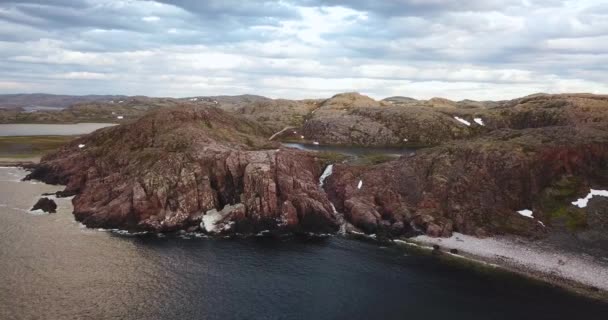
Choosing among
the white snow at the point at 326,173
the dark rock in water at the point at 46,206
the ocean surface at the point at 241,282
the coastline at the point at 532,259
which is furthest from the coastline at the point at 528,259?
the white snow at the point at 326,173

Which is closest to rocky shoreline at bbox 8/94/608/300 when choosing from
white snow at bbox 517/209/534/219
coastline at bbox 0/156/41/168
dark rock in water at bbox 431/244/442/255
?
white snow at bbox 517/209/534/219

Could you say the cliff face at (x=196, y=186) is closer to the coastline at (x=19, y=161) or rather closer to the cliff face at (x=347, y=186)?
the cliff face at (x=347, y=186)

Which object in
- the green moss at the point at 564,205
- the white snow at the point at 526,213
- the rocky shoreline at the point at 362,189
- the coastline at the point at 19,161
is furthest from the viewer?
the coastline at the point at 19,161

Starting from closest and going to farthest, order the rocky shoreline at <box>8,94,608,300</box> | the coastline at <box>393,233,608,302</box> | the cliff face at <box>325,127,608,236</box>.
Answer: the coastline at <box>393,233,608,302</box> → the rocky shoreline at <box>8,94,608,300</box> → the cliff face at <box>325,127,608,236</box>

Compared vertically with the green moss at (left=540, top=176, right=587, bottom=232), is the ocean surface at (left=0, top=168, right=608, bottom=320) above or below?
below

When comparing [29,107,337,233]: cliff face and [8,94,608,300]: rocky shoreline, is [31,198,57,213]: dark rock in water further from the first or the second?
[8,94,608,300]: rocky shoreline

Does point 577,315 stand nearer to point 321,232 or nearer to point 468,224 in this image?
point 468,224

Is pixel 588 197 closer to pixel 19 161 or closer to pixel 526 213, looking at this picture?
pixel 526 213
